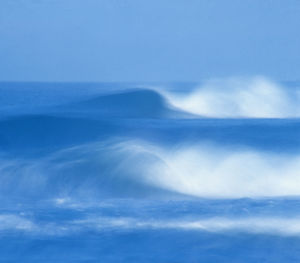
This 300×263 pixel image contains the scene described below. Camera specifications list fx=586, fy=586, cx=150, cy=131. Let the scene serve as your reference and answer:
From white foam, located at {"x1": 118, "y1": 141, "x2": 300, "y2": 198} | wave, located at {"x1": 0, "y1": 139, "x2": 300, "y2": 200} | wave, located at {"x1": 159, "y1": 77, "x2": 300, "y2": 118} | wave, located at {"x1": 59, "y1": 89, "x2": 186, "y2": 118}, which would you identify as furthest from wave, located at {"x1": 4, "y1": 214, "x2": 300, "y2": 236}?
wave, located at {"x1": 159, "y1": 77, "x2": 300, "y2": 118}

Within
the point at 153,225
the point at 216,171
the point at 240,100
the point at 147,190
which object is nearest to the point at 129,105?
the point at 240,100

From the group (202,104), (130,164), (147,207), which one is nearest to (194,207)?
(147,207)

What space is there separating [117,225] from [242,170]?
405 cm

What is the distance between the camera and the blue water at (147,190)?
21.0 feet

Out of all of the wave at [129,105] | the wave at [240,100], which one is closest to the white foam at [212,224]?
the wave at [129,105]

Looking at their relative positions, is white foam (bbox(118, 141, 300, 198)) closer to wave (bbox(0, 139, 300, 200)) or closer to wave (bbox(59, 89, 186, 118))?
wave (bbox(0, 139, 300, 200))

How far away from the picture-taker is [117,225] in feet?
23.4

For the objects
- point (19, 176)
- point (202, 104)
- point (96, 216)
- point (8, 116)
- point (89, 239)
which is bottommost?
point (89, 239)

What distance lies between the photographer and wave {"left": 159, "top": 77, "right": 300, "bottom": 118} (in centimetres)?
2120

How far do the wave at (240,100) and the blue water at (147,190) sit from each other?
3.32 meters

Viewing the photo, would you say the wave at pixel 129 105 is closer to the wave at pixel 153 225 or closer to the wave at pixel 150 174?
the wave at pixel 150 174

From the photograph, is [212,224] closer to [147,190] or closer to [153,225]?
[153,225]

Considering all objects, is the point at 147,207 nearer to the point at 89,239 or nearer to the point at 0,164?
the point at 89,239

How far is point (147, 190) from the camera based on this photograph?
9.27 m
